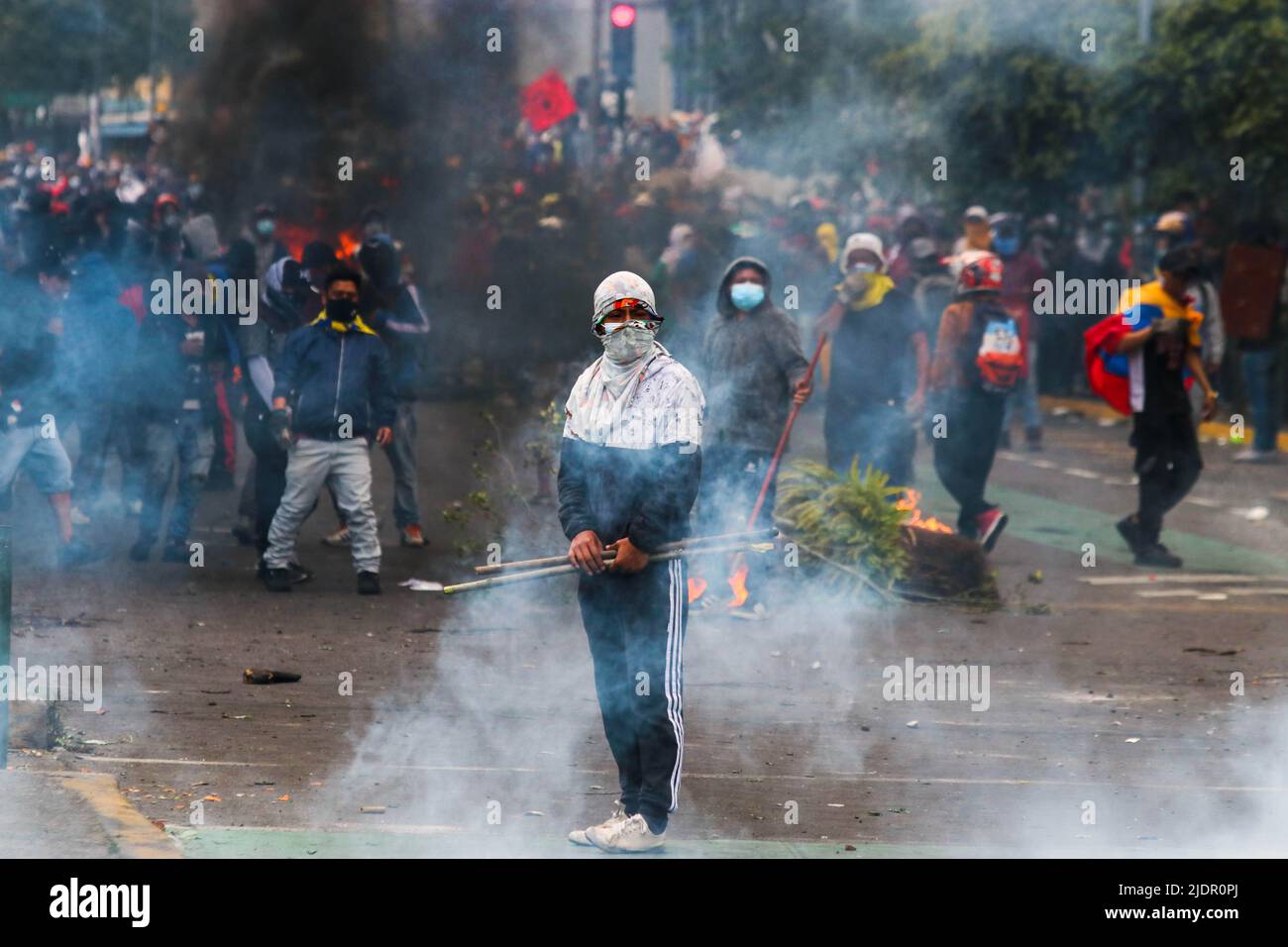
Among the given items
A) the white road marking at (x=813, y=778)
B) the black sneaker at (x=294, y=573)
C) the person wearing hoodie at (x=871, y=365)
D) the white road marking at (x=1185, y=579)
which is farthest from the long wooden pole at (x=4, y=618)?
the white road marking at (x=1185, y=579)

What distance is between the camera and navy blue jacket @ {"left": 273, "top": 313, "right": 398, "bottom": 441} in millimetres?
9773

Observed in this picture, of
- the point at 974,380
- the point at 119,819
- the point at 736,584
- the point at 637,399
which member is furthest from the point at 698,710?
the point at 974,380

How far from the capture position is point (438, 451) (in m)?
15.1

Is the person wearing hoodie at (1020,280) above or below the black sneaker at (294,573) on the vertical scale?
above

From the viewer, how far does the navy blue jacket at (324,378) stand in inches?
385

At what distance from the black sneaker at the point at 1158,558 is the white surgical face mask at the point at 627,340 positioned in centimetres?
650

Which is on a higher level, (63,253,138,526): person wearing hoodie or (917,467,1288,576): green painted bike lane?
(63,253,138,526): person wearing hoodie

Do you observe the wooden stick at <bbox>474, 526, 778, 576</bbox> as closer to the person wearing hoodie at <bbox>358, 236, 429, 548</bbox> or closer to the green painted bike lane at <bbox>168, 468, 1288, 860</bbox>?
the green painted bike lane at <bbox>168, 468, 1288, 860</bbox>

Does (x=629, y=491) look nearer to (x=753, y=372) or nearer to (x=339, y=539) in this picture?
(x=753, y=372)

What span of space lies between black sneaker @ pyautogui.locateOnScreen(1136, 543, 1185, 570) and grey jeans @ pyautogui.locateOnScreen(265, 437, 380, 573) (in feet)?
14.5

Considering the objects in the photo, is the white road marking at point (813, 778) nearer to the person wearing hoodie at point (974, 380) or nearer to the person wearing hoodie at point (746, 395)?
the person wearing hoodie at point (746, 395)

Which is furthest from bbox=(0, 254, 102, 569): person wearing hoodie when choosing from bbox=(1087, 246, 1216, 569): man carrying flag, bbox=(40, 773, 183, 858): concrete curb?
bbox=(1087, 246, 1216, 569): man carrying flag
